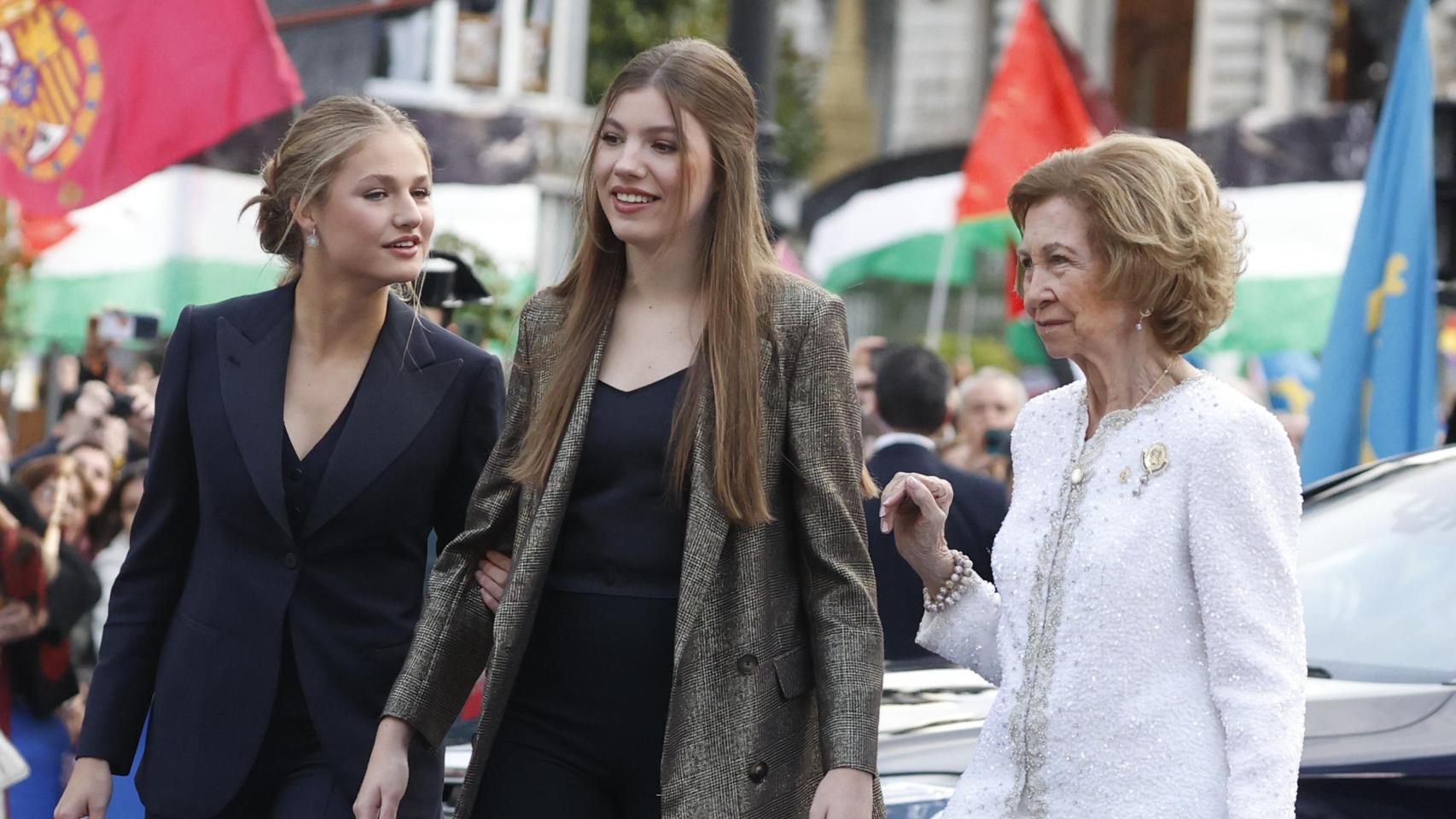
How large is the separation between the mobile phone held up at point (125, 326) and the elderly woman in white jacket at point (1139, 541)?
18.5ft

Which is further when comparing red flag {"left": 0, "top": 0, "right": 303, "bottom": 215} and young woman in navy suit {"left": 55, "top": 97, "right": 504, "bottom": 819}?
red flag {"left": 0, "top": 0, "right": 303, "bottom": 215}

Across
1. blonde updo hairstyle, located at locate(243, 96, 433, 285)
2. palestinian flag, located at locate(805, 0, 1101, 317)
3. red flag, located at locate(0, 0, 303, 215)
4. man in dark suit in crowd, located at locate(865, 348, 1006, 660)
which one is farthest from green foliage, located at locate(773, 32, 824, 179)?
blonde updo hairstyle, located at locate(243, 96, 433, 285)

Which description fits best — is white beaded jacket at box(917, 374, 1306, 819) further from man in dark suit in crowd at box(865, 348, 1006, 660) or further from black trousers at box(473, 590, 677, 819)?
man in dark suit in crowd at box(865, 348, 1006, 660)

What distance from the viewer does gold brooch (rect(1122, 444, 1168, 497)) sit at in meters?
2.94

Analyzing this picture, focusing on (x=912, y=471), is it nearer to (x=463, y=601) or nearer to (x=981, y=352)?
(x=463, y=601)

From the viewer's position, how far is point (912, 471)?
6.50 m

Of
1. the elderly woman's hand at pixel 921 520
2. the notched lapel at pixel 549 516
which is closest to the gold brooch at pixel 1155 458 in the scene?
the elderly woman's hand at pixel 921 520

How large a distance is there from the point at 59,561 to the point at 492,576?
10.5ft

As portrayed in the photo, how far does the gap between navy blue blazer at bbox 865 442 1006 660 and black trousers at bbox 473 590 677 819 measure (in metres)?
2.78

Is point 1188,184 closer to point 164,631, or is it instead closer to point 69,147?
point 164,631

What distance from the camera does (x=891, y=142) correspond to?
38.1 m

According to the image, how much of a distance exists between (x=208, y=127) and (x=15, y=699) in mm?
2307

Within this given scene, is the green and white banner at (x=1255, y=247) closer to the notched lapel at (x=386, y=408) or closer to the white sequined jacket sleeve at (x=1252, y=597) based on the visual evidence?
the notched lapel at (x=386, y=408)

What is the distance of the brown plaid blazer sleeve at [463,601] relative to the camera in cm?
348
